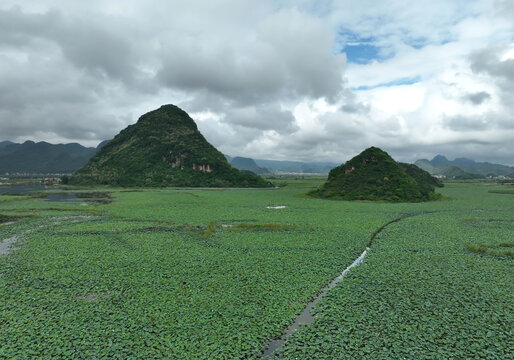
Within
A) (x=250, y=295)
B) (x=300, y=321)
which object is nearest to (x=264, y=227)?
(x=250, y=295)

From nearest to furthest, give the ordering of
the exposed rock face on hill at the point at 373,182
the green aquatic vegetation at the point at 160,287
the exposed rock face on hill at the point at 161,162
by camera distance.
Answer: the green aquatic vegetation at the point at 160,287 < the exposed rock face on hill at the point at 373,182 < the exposed rock face on hill at the point at 161,162

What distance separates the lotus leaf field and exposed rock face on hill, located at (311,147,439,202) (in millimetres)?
43787

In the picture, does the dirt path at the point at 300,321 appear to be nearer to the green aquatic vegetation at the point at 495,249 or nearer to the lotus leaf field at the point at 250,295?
the lotus leaf field at the point at 250,295

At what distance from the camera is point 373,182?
81.2m

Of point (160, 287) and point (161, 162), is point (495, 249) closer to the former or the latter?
point (160, 287)

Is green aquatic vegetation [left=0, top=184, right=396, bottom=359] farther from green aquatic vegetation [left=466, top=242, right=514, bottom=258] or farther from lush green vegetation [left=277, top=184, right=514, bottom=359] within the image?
green aquatic vegetation [left=466, top=242, right=514, bottom=258]

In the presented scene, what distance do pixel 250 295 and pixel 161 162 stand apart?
469 feet

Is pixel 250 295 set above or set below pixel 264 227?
below

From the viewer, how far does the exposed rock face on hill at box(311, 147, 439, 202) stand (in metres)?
73.9

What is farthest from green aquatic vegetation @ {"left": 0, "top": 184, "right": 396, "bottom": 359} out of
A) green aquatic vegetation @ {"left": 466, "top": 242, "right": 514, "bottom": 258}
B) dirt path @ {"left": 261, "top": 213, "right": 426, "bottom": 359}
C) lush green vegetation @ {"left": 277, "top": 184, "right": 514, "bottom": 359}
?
green aquatic vegetation @ {"left": 466, "top": 242, "right": 514, "bottom": 258}

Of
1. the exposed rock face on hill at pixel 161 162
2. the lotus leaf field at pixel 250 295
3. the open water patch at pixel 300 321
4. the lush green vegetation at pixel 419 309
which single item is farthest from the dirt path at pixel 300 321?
the exposed rock face on hill at pixel 161 162

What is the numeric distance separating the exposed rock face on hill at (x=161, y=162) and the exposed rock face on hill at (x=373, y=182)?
182 feet

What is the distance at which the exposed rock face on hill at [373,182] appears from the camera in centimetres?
7394

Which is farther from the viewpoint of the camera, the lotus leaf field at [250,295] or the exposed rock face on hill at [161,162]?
the exposed rock face on hill at [161,162]
